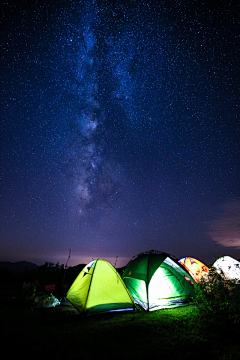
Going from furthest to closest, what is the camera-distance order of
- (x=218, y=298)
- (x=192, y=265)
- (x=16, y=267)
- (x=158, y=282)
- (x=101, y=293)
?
(x=16, y=267) < (x=192, y=265) < (x=158, y=282) < (x=101, y=293) < (x=218, y=298)

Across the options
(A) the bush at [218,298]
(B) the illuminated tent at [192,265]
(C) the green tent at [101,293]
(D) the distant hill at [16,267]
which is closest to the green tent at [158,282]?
(C) the green tent at [101,293]

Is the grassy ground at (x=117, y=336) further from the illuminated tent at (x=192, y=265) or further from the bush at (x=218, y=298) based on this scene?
the illuminated tent at (x=192, y=265)

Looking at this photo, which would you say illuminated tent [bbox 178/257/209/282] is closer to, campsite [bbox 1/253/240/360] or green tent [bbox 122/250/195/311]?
green tent [bbox 122/250/195/311]

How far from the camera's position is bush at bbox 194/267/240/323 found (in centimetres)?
522

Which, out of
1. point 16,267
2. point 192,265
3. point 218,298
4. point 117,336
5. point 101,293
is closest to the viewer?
point 117,336

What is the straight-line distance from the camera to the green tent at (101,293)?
6820mm

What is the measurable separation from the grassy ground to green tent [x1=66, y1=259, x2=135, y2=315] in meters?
0.29

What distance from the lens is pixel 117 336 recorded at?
504 cm

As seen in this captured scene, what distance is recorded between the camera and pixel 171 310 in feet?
24.6

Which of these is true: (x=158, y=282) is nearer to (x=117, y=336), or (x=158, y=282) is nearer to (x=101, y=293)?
(x=101, y=293)

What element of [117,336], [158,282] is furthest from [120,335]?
[158,282]

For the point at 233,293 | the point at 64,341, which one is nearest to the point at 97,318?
the point at 64,341

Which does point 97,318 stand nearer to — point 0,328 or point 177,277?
point 0,328

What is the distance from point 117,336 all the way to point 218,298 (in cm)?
308
